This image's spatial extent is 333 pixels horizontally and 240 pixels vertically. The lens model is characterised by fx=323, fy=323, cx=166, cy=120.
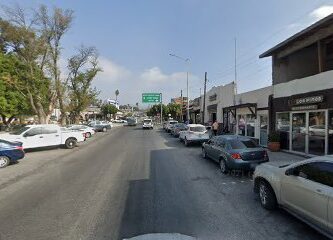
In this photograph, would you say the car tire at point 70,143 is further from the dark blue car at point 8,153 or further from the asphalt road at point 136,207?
the asphalt road at point 136,207

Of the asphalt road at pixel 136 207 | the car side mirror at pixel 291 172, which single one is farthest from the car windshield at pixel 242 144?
the car side mirror at pixel 291 172

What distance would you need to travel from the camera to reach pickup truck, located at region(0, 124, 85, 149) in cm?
2023

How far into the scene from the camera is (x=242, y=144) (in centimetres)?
1238

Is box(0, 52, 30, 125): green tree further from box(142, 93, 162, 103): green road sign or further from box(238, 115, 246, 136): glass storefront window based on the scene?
box(142, 93, 162, 103): green road sign

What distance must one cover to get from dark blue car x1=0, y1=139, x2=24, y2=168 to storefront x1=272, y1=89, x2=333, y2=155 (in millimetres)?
14068

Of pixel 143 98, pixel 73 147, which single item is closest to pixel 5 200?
pixel 73 147

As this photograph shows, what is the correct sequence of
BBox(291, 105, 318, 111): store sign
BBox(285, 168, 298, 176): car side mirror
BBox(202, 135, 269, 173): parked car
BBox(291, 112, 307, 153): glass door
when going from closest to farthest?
BBox(285, 168, 298, 176): car side mirror < BBox(202, 135, 269, 173): parked car < BBox(291, 105, 318, 111): store sign < BBox(291, 112, 307, 153): glass door

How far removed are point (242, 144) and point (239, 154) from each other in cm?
73

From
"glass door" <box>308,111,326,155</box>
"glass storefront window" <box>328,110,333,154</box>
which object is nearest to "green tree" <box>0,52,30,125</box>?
"glass door" <box>308,111,326,155</box>

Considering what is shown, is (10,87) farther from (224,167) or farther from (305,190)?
(305,190)

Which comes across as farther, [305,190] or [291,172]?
[291,172]

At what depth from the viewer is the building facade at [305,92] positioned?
49.1 feet

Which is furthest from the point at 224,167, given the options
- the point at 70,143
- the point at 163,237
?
the point at 70,143

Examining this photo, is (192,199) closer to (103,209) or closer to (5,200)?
(103,209)
